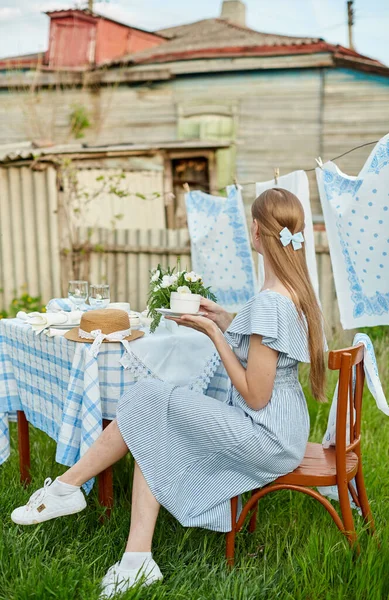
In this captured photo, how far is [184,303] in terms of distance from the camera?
3.03 metres

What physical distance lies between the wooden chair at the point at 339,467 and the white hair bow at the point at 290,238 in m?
0.49

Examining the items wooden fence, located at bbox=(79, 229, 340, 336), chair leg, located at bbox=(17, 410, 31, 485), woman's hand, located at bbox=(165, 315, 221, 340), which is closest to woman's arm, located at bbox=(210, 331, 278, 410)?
woman's hand, located at bbox=(165, 315, 221, 340)

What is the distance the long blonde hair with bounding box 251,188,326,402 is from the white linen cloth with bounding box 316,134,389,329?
30.3 inches

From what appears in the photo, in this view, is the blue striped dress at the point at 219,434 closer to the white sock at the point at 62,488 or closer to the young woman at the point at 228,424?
the young woman at the point at 228,424

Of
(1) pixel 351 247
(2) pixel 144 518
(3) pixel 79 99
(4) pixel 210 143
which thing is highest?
(3) pixel 79 99

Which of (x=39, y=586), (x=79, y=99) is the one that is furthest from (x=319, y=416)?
(x=79, y=99)

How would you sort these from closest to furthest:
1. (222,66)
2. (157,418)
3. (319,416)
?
(157,418) < (319,416) < (222,66)

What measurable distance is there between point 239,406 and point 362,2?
16.9 m

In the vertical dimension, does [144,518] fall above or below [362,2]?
below

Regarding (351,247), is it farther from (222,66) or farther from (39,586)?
(222,66)

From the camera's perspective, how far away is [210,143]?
9516mm

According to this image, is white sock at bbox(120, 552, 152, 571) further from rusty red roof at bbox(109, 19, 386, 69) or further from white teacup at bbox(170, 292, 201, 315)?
rusty red roof at bbox(109, 19, 386, 69)

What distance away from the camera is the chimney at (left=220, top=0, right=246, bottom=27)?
602 inches

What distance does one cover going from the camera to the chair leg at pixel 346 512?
2744 millimetres
